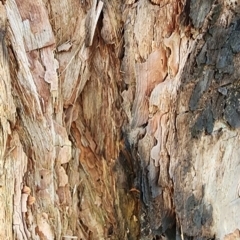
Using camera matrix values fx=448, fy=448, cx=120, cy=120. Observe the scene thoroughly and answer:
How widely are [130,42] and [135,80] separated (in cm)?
9

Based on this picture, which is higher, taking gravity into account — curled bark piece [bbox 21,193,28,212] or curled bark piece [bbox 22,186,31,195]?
curled bark piece [bbox 22,186,31,195]

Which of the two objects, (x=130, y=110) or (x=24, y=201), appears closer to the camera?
(x=24, y=201)

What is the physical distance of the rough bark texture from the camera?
971 millimetres

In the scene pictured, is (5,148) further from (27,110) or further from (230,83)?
(230,83)

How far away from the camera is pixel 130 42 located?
1.06m

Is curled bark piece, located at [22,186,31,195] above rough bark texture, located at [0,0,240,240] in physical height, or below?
below

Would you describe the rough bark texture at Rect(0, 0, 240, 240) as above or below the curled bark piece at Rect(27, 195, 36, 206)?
above

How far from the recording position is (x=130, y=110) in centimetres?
107

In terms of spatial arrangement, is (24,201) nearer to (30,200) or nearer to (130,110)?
(30,200)

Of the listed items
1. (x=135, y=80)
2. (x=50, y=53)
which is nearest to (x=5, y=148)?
(x=50, y=53)

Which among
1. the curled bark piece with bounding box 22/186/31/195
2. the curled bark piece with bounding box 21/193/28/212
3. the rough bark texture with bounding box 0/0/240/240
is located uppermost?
the rough bark texture with bounding box 0/0/240/240

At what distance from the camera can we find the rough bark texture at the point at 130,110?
0.97m

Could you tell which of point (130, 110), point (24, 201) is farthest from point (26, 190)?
point (130, 110)

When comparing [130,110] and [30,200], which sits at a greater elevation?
[130,110]
